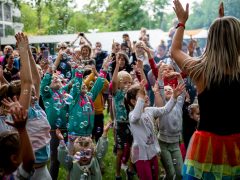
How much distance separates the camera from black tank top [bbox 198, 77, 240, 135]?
270 cm

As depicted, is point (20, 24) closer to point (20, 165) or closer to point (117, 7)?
point (117, 7)

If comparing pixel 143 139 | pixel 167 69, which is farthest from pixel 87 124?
pixel 167 69

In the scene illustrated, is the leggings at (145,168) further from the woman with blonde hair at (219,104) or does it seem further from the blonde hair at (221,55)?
the blonde hair at (221,55)

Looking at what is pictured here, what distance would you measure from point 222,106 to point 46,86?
2896 millimetres

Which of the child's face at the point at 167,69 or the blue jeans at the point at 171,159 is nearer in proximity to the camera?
the blue jeans at the point at 171,159

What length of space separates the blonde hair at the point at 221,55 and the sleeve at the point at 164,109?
1.85 m

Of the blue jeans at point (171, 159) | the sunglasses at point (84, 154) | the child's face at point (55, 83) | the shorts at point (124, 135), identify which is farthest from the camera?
the shorts at point (124, 135)

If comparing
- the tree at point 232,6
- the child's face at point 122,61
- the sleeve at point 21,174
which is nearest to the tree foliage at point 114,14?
the tree at point 232,6

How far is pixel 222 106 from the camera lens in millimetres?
2697

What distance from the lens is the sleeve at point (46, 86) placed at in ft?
16.5

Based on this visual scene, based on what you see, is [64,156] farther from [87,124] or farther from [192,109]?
[192,109]

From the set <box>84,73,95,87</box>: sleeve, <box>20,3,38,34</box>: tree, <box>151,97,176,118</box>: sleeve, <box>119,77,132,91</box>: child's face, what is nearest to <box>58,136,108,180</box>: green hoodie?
<box>151,97,176,118</box>: sleeve

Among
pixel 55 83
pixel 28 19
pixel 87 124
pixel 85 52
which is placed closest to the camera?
pixel 87 124

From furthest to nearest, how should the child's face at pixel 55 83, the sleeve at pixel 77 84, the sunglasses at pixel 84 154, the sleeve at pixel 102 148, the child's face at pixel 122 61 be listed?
the child's face at pixel 122 61 < the child's face at pixel 55 83 < the sleeve at pixel 77 84 < the sleeve at pixel 102 148 < the sunglasses at pixel 84 154
